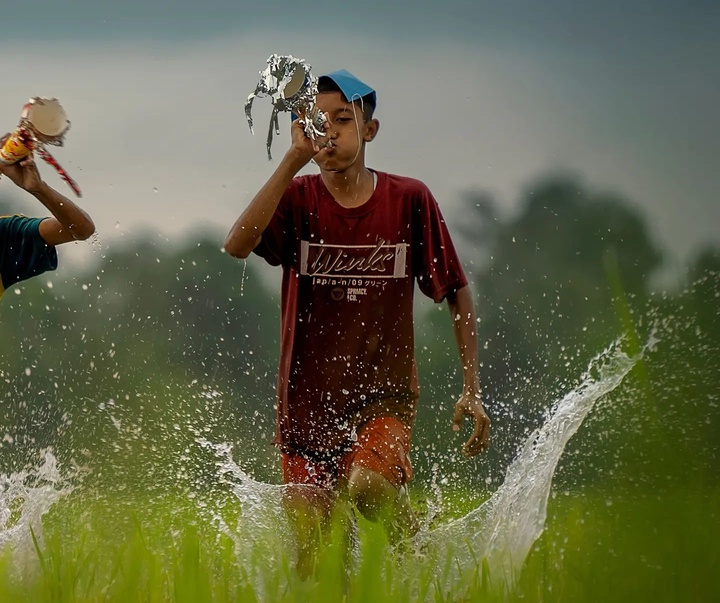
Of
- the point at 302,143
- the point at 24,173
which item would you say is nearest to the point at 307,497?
the point at 302,143

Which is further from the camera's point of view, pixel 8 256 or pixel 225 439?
pixel 225 439

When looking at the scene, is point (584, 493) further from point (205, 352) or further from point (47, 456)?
point (205, 352)

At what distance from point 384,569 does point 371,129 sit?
60.0 inches

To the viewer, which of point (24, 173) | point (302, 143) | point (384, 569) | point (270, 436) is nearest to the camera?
point (384, 569)

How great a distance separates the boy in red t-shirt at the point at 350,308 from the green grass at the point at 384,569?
0.44 metres

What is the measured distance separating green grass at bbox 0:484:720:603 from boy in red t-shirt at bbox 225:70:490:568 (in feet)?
1.44

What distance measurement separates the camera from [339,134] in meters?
3.42

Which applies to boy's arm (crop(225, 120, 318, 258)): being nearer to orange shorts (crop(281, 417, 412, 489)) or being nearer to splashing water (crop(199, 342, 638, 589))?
orange shorts (crop(281, 417, 412, 489))

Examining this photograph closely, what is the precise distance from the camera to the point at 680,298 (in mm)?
3984

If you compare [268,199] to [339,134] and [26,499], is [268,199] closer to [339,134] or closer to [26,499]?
[339,134]

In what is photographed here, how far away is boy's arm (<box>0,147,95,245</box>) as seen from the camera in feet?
10.9

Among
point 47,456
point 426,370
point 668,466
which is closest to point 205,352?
point 426,370

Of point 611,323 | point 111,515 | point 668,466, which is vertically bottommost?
point 111,515

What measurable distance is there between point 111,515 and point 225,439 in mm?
950
